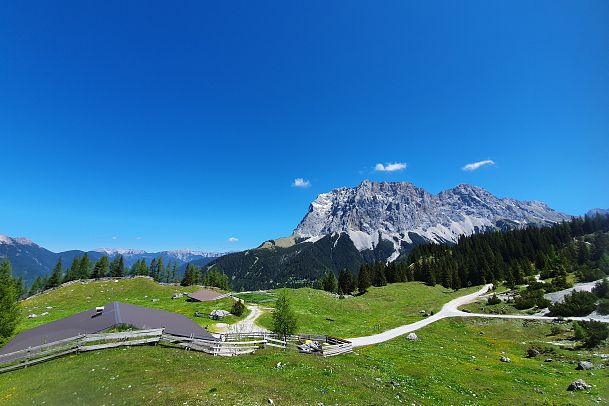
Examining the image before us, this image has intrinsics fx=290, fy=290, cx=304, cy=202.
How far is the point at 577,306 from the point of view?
5644cm

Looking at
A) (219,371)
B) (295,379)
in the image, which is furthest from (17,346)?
(295,379)

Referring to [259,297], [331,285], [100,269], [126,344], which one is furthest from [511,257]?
[100,269]

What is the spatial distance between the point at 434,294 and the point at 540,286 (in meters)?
33.7

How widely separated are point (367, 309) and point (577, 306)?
45.5m

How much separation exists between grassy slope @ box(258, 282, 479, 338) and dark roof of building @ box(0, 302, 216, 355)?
1578 centimetres

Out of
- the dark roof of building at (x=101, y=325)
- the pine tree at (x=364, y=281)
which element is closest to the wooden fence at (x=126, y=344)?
the dark roof of building at (x=101, y=325)

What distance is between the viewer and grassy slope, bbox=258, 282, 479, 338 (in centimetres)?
6250

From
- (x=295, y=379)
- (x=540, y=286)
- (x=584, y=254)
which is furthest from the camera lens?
(x=584, y=254)

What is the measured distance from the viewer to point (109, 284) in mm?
112875

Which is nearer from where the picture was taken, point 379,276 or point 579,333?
point 579,333

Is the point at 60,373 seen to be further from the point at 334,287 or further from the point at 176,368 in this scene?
the point at 334,287

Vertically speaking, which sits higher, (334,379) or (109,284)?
(109,284)

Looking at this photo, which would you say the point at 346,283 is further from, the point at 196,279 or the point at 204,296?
the point at 196,279

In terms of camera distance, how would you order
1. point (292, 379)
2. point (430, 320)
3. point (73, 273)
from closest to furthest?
point (292, 379), point (430, 320), point (73, 273)
